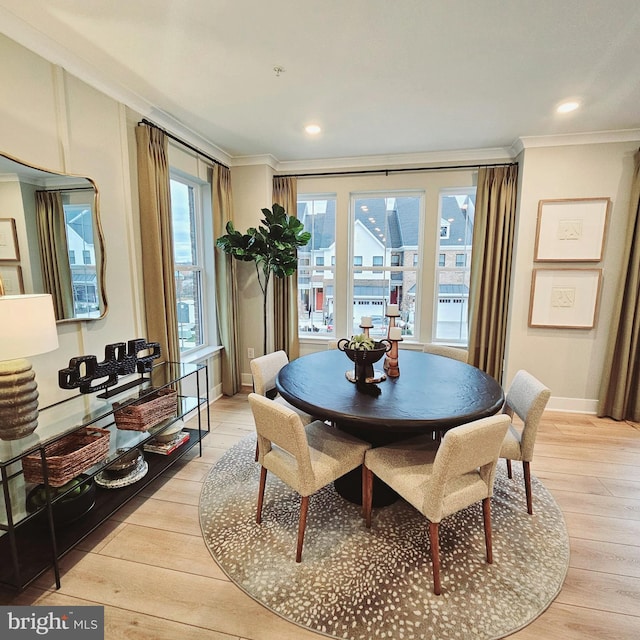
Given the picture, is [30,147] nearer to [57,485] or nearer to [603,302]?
[57,485]

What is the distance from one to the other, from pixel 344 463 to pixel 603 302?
126 inches

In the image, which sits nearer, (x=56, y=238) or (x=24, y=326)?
(x=24, y=326)

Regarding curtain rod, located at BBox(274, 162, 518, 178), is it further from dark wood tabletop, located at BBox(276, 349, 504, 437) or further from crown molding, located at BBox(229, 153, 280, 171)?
dark wood tabletop, located at BBox(276, 349, 504, 437)

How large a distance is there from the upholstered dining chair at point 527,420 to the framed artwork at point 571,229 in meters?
1.87

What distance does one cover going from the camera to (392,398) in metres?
1.88

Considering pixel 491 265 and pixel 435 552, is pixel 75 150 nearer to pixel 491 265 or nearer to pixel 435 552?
pixel 435 552

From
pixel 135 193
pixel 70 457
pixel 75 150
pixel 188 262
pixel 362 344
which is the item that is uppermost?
pixel 75 150

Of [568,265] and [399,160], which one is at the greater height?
[399,160]

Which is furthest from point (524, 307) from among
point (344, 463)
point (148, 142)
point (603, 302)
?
point (148, 142)

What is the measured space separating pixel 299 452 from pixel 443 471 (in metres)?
0.65

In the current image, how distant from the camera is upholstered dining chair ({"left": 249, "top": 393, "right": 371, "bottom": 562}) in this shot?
5.37 ft

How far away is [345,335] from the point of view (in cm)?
429

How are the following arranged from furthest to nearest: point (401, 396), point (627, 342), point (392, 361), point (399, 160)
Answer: point (399, 160), point (627, 342), point (392, 361), point (401, 396)

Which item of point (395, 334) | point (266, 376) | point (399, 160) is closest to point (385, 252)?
point (399, 160)
